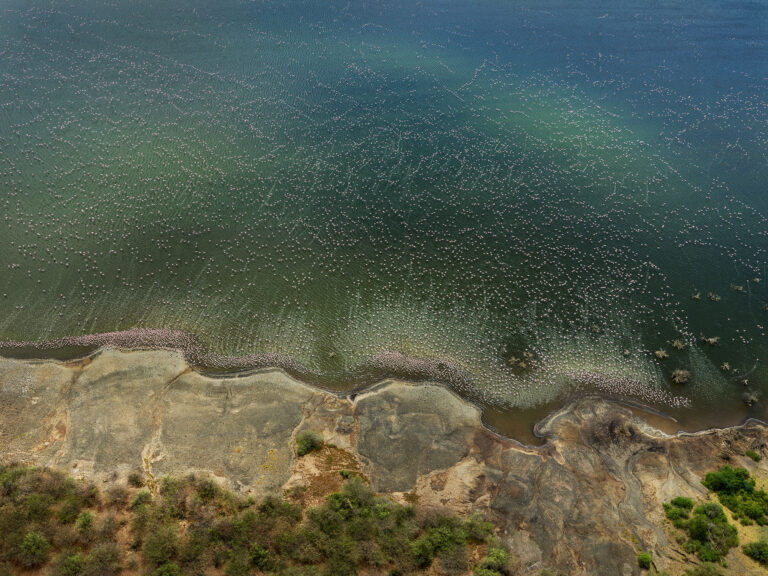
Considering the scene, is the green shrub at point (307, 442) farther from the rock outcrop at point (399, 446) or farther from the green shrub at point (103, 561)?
the green shrub at point (103, 561)

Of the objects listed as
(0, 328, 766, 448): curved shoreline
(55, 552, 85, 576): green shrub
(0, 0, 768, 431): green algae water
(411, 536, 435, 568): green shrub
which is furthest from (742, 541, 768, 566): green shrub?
(55, 552, 85, 576): green shrub

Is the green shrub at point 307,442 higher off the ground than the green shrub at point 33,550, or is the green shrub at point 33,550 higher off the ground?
the green shrub at point 307,442

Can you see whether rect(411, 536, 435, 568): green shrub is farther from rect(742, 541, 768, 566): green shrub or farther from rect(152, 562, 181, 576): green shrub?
rect(742, 541, 768, 566): green shrub

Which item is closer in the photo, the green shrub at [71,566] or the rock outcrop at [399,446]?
the green shrub at [71,566]

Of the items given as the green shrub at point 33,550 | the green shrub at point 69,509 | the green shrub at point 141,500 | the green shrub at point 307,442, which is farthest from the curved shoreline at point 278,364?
the green shrub at point 33,550

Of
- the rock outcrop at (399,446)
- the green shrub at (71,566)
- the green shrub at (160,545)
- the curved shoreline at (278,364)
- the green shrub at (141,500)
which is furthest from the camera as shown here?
the curved shoreline at (278,364)

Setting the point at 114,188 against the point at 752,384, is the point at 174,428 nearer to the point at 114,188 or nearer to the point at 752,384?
the point at 114,188

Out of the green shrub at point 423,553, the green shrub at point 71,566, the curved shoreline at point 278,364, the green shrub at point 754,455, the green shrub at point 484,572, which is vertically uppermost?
the green shrub at point 754,455

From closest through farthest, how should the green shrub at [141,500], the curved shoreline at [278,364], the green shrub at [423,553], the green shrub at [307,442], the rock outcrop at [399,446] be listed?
the green shrub at [423,553]
the green shrub at [141,500]
the rock outcrop at [399,446]
the green shrub at [307,442]
the curved shoreline at [278,364]
